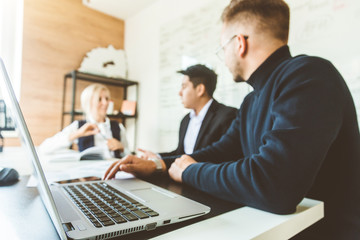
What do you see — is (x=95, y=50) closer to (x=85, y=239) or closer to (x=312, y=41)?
(x=312, y=41)

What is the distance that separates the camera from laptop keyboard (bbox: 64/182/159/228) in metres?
0.36

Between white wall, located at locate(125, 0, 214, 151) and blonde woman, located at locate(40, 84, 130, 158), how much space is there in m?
0.46

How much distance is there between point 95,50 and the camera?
2859mm

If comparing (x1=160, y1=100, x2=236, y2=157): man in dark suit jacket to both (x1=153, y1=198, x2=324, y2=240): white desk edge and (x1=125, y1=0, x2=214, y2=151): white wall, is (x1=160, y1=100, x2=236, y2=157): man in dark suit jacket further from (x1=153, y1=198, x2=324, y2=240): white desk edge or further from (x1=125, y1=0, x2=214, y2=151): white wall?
(x1=153, y1=198, x2=324, y2=240): white desk edge

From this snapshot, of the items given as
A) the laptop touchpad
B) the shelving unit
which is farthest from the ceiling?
the laptop touchpad

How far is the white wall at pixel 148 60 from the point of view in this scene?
268 cm

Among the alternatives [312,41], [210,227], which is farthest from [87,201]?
[312,41]

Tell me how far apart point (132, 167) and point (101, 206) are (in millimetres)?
312

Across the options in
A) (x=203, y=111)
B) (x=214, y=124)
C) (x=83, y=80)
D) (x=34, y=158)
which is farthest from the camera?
(x=83, y=80)

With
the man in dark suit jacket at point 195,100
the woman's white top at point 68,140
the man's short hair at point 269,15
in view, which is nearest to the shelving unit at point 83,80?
the woman's white top at point 68,140

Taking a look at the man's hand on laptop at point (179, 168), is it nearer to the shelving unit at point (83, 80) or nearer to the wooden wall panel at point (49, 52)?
the shelving unit at point (83, 80)

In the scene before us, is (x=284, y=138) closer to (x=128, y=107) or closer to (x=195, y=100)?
(x=195, y=100)

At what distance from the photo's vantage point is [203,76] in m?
1.93

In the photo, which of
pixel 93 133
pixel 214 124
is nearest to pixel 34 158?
pixel 214 124
